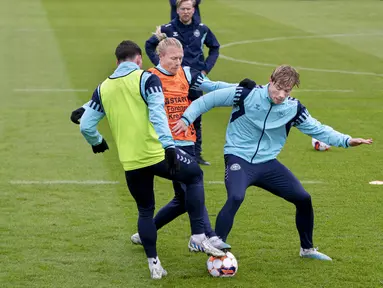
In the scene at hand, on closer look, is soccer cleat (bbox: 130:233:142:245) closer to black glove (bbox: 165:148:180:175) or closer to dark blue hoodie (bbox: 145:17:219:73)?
black glove (bbox: 165:148:180:175)

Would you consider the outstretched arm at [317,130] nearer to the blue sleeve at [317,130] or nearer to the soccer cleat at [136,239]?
the blue sleeve at [317,130]

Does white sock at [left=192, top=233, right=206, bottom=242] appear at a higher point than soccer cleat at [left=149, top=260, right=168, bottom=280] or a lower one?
higher

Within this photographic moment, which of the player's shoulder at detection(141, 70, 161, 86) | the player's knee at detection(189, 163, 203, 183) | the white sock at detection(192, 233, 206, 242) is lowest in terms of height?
the white sock at detection(192, 233, 206, 242)

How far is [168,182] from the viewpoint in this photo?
13156mm

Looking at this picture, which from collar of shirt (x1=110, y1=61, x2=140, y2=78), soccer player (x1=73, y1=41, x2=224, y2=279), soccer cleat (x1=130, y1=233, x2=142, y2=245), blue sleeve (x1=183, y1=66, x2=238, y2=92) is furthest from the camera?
soccer cleat (x1=130, y1=233, x2=142, y2=245)

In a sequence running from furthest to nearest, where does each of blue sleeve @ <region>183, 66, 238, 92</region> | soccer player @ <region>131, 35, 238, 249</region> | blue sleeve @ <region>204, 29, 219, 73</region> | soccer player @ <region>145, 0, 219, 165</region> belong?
blue sleeve @ <region>204, 29, 219, 73</region>
soccer player @ <region>145, 0, 219, 165</region>
blue sleeve @ <region>183, 66, 238, 92</region>
soccer player @ <region>131, 35, 238, 249</region>

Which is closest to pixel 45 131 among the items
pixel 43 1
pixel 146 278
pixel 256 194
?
pixel 256 194

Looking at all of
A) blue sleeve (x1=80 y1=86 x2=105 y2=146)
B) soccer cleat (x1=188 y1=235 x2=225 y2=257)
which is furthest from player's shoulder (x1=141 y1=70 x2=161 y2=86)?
soccer cleat (x1=188 y1=235 x2=225 y2=257)

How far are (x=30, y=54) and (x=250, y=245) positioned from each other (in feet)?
53.6

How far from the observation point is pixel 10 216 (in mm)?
11242

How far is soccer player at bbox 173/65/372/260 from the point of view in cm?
917

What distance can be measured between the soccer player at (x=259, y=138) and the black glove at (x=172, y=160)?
55cm

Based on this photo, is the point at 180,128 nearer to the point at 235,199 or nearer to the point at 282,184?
the point at 235,199

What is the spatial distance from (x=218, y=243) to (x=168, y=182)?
415 centimetres
